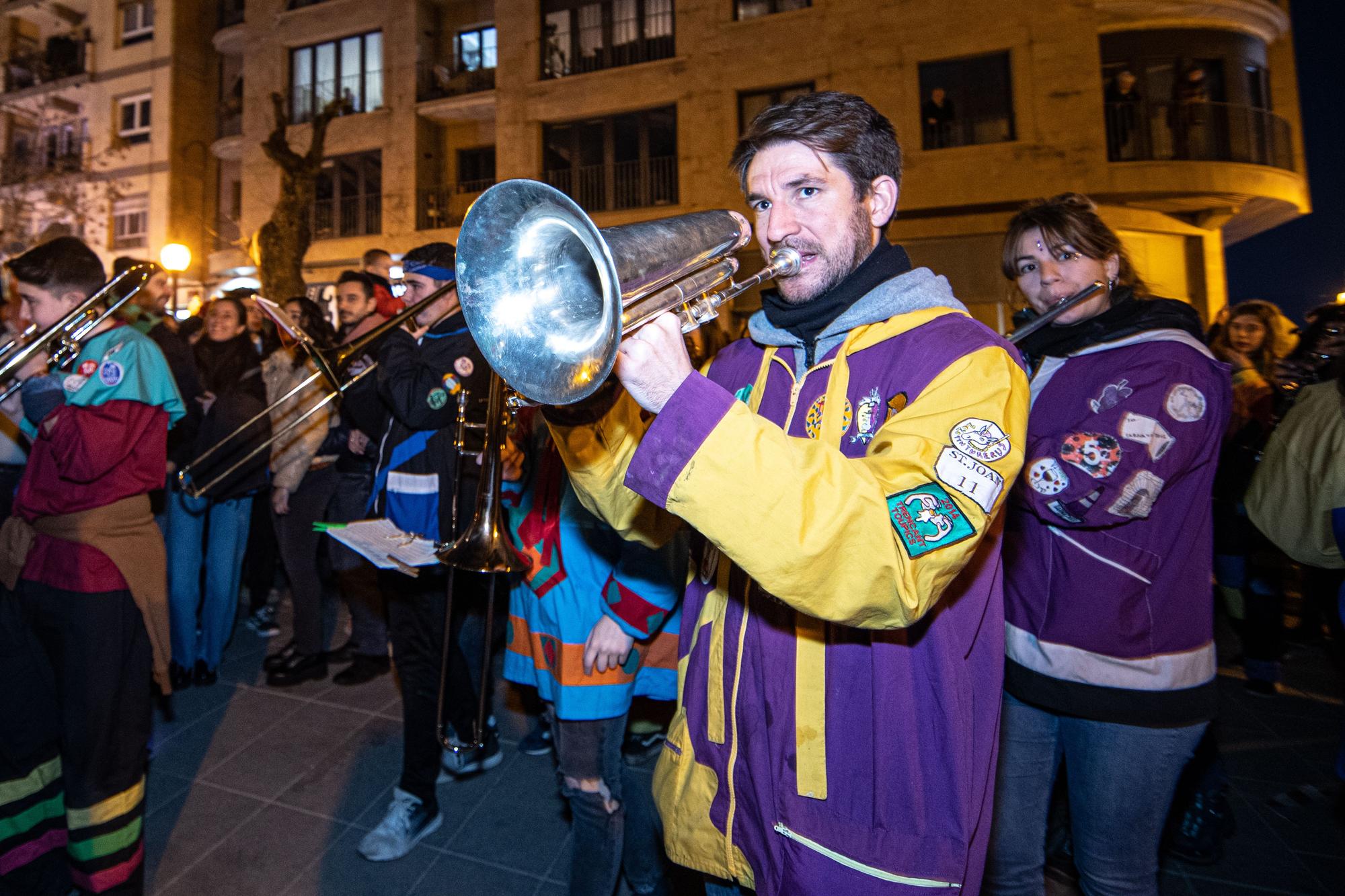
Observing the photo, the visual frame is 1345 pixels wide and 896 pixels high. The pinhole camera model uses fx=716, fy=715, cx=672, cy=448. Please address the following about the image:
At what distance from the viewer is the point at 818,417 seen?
1369mm

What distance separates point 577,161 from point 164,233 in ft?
40.6

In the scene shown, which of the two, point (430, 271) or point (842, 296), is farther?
point (430, 271)

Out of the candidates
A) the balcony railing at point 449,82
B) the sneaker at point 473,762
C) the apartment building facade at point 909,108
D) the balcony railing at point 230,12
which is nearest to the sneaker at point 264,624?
the sneaker at point 473,762

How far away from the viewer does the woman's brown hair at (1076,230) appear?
227cm

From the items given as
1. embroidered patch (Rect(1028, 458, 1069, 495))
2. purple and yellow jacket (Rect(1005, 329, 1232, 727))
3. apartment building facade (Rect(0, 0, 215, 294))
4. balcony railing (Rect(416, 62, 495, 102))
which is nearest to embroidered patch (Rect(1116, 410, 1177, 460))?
purple and yellow jacket (Rect(1005, 329, 1232, 727))

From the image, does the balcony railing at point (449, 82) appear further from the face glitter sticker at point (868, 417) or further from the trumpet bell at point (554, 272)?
the face glitter sticker at point (868, 417)

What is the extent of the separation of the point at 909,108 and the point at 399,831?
1308cm

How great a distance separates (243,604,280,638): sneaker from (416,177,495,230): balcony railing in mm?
12852

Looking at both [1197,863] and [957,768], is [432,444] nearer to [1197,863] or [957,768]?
[957,768]

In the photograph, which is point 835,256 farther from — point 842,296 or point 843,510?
point 843,510

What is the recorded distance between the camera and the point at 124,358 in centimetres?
248

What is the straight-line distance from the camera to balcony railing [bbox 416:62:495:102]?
1705 cm

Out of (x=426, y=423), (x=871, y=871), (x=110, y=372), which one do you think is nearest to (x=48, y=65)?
(x=110, y=372)

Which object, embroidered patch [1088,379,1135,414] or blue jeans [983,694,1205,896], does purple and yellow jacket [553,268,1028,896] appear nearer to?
blue jeans [983,694,1205,896]
